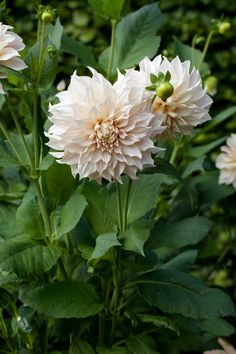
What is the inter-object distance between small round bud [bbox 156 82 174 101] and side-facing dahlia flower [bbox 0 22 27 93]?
9.2 inches

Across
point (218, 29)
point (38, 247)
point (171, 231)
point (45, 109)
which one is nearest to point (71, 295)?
point (38, 247)

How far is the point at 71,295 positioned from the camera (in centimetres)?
128

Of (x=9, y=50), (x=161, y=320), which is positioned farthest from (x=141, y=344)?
(x=9, y=50)

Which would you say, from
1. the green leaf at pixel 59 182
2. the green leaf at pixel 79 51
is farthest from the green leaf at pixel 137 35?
the green leaf at pixel 59 182

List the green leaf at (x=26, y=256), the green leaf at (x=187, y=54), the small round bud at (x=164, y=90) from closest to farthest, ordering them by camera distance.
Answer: the small round bud at (x=164, y=90) → the green leaf at (x=26, y=256) → the green leaf at (x=187, y=54)

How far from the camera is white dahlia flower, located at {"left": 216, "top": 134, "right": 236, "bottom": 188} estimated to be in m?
1.73

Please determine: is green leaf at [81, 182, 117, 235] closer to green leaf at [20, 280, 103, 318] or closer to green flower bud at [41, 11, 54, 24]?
green leaf at [20, 280, 103, 318]

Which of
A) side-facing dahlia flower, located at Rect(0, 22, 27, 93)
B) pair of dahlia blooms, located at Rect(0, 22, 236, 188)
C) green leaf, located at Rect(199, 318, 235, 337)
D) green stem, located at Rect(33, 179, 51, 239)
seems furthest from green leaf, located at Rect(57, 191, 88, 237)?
green leaf, located at Rect(199, 318, 235, 337)

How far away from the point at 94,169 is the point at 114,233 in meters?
0.15

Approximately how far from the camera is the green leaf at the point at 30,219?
127 cm

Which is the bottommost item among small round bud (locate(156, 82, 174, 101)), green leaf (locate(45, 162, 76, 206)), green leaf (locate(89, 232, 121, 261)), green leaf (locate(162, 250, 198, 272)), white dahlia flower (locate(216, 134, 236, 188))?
green leaf (locate(162, 250, 198, 272))

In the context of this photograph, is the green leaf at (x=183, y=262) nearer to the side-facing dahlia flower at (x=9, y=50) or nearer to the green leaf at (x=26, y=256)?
the green leaf at (x=26, y=256)

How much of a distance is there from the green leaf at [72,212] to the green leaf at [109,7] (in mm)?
447

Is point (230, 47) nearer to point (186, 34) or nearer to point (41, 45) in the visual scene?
point (186, 34)
